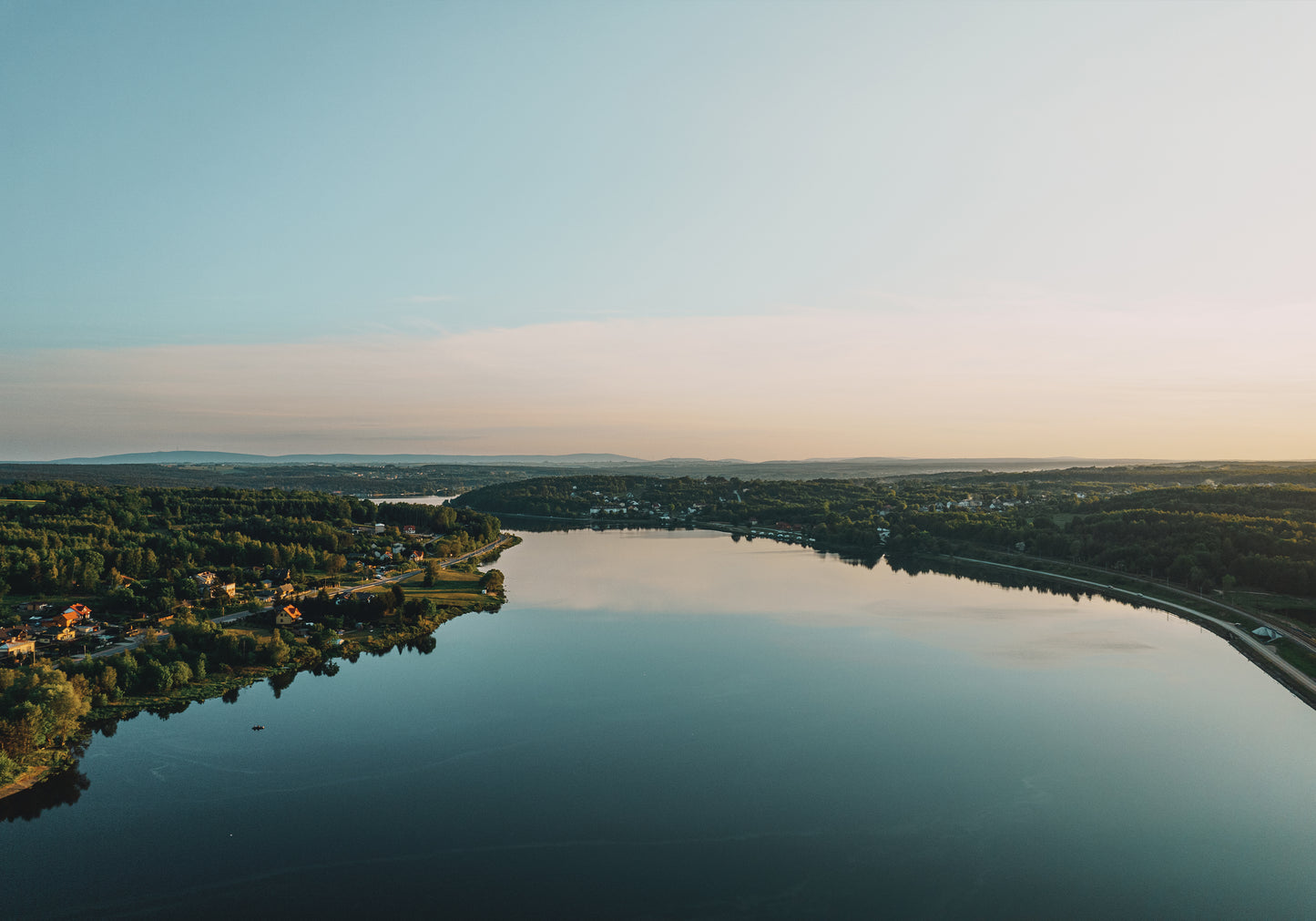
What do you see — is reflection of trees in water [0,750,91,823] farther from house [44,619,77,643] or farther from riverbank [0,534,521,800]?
house [44,619,77,643]

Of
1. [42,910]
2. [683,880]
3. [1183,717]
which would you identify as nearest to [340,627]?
[42,910]

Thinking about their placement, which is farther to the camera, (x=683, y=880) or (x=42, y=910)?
(x=683, y=880)

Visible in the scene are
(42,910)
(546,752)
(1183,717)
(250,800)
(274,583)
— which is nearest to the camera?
(42,910)

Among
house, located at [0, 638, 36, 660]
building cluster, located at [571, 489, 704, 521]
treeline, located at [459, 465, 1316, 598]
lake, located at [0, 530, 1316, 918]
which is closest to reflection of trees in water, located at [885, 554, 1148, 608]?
treeline, located at [459, 465, 1316, 598]

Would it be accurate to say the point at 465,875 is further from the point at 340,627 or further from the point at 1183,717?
the point at 1183,717

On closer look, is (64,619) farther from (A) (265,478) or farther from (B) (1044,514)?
(A) (265,478)
